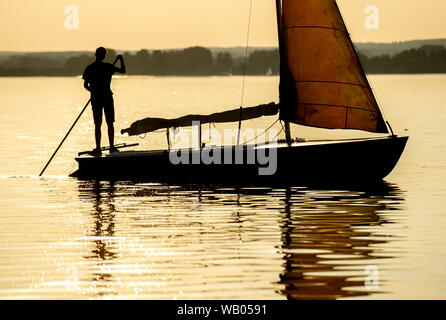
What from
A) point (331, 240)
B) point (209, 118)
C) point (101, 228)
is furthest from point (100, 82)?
point (331, 240)

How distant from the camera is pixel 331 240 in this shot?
19359mm

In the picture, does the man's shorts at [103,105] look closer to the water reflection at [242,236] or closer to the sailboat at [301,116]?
the sailboat at [301,116]

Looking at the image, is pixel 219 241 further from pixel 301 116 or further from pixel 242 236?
pixel 301 116

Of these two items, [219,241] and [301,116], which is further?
[301,116]

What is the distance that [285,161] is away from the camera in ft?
89.4

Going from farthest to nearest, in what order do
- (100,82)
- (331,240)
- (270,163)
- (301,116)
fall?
1. (301,116)
2. (100,82)
3. (270,163)
4. (331,240)

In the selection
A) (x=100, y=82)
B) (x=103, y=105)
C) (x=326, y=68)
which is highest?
(x=326, y=68)

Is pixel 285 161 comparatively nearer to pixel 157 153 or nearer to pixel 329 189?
pixel 329 189

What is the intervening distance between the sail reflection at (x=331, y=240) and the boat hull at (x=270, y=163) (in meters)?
0.79

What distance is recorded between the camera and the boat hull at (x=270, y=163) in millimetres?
27125

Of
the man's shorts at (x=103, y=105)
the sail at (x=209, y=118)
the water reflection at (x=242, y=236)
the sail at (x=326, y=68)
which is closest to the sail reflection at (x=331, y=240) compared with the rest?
the water reflection at (x=242, y=236)

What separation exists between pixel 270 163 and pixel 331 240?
26.6ft

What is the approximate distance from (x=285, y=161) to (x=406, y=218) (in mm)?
5447

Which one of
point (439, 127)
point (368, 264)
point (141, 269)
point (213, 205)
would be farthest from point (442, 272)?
point (439, 127)
